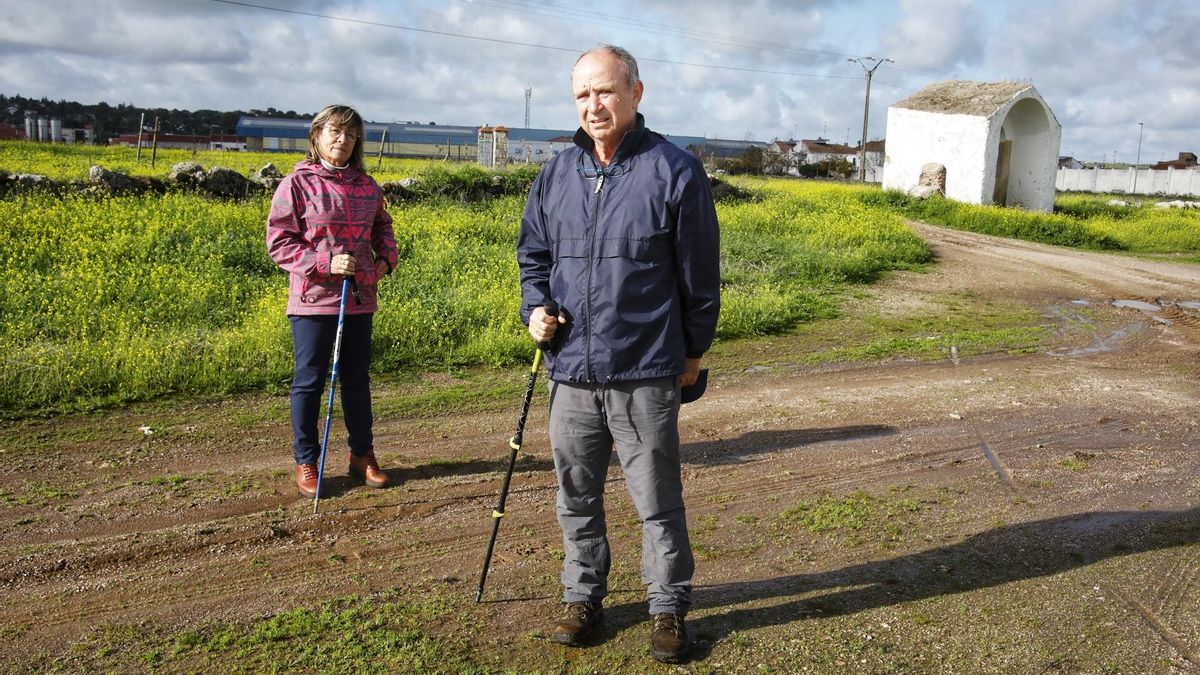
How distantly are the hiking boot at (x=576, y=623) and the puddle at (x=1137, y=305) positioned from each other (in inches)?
436

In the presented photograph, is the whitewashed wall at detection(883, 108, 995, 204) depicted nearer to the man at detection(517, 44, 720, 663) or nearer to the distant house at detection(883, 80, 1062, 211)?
the distant house at detection(883, 80, 1062, 211)

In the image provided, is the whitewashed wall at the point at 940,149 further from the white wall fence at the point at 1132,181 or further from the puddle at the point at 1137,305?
the white wall fence at the point at 1132,181

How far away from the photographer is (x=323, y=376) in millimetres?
5160

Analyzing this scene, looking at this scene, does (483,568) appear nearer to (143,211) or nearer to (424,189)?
(143,211)

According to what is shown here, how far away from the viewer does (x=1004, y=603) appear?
401 centimetres

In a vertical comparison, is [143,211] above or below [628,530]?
above

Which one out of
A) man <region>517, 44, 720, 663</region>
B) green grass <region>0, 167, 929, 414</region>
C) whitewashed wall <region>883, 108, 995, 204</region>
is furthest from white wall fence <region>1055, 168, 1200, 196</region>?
man <region>517, 44, 720, 663</region>

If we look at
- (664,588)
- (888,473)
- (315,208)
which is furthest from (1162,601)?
(315,208)

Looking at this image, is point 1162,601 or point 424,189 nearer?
point 1162,601

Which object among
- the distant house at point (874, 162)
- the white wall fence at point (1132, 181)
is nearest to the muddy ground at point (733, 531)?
the distant house at point (874, 162)

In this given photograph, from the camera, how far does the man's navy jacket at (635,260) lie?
3.39 m

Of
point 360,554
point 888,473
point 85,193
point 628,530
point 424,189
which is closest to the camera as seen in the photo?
point 360,554

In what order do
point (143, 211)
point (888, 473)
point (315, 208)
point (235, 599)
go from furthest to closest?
point (143, 211), point (888, 473), point (315, 208), point (235, 599)

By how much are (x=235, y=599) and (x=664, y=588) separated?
1.69 m
